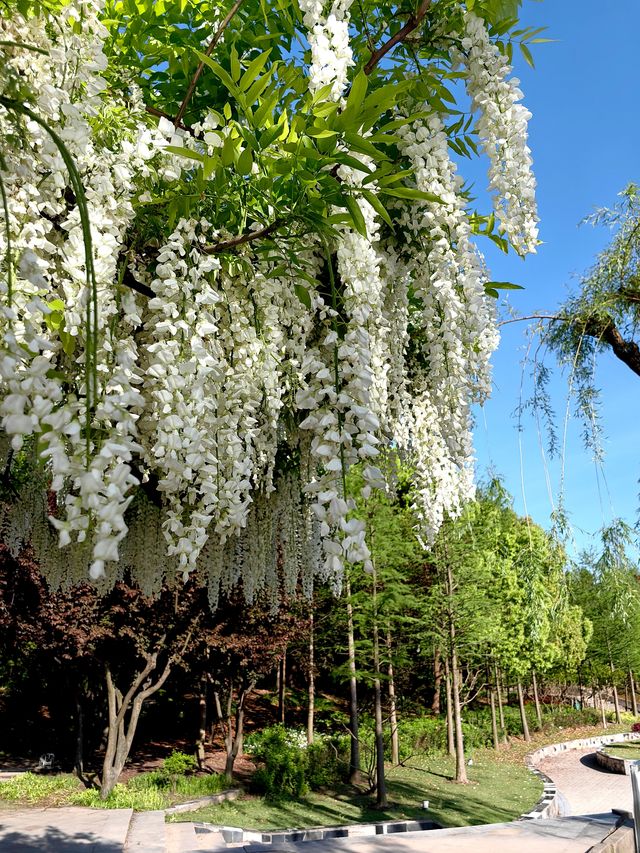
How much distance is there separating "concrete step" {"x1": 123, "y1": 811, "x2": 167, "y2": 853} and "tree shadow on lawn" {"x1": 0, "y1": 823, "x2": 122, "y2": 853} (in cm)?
29

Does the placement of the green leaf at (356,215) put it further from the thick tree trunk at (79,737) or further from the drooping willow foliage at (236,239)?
the thick tree trunk at (79,737)

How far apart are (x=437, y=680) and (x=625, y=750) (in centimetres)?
871

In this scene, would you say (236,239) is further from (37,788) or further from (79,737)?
(79,737)

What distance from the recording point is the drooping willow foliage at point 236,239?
1574mm

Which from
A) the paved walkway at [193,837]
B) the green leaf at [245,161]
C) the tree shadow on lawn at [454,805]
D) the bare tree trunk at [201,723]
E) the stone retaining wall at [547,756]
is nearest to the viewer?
the green leaf at [245,161]

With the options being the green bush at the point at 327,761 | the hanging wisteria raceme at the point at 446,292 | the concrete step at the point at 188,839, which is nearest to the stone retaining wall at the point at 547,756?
the green bush at the point at 327,761

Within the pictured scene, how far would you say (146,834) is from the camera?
9.22m

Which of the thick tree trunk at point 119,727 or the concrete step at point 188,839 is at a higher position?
the thick tree trunk at point 119,727

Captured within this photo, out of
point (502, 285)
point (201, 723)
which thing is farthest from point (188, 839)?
point (502, 285)

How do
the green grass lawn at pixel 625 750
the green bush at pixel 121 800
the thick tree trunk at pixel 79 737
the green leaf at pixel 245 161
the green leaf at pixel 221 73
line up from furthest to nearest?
the green grass lawn at pixel 625 750 < the thick tree trunk at pixel 79 737 < the green bush at pixel 121 800 < the green leaf at pixel 245 161 < the green leaf at pixel 221 73

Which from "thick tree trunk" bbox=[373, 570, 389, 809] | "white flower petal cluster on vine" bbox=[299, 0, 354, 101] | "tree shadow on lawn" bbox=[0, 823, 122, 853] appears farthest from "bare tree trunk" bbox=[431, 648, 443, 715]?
"white flower petal cluster on vine" bbox=[299, 0, 354, 101]

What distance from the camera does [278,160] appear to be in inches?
69.4

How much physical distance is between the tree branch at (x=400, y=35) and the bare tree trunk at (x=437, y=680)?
19.2 m

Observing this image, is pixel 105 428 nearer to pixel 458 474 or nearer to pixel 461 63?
pixel 461 63
